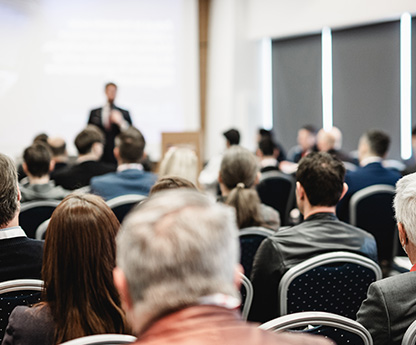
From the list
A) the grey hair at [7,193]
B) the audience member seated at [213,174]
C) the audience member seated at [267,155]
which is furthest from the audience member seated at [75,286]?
the audience member seated at [267,155]

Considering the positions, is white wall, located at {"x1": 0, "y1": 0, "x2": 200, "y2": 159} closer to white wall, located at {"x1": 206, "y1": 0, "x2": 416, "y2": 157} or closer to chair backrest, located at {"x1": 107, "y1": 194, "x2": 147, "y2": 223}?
white wall, located at {"x1": 206, "y1": 0, "x2": 416, "y2": 157}

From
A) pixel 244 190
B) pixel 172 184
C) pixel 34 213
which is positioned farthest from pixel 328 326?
pixel 34 213

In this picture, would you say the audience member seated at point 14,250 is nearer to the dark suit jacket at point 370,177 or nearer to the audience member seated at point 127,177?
the audience member seated at point 127,177

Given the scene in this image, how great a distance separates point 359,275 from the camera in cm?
230

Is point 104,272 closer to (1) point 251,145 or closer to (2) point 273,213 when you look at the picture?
(2) point 273,213

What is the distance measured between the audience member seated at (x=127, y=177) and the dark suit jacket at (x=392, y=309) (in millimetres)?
2752

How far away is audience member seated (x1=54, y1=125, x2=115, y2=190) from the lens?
4.94 meters

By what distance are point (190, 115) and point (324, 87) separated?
2408mm

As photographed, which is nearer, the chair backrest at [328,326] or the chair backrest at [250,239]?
the chair backrest at [328,326]

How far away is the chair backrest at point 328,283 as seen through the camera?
87.4 inches

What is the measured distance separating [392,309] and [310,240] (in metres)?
0.80

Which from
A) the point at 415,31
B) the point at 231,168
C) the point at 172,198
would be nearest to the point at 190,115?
the point at 415,31

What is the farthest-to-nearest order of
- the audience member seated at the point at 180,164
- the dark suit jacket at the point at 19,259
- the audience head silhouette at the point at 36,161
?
the audience head silhouette at the point at 36,161
the audience member seated at the point at 180,164
the dark suit jacket at the point at 19,259

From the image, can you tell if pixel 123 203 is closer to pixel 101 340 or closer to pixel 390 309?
pixel 390 309
